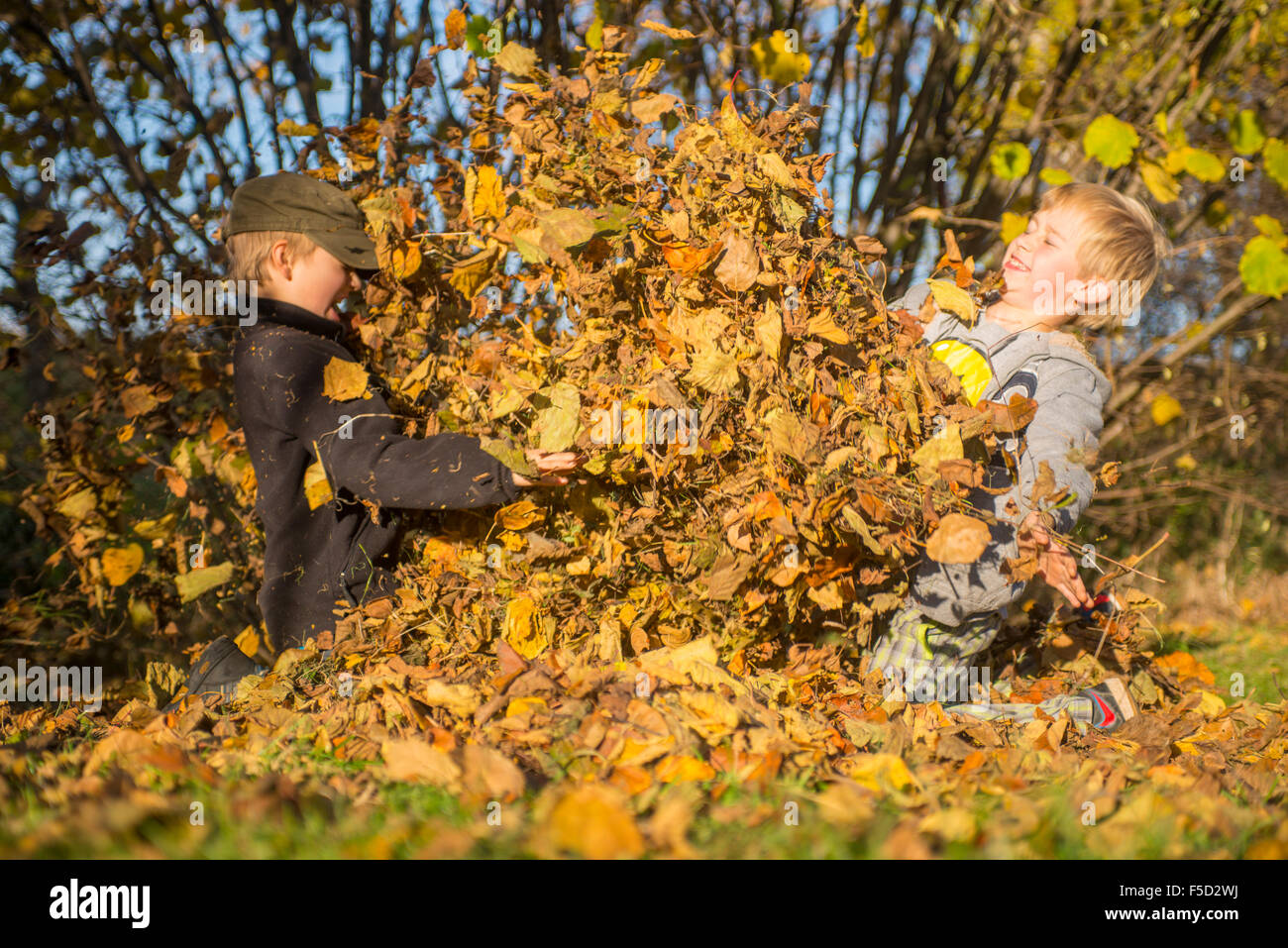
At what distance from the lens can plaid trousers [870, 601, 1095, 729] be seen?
2.49m

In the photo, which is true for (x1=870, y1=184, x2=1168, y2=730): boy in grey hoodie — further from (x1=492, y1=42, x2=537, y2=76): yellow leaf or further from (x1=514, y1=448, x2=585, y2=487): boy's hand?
Answer: (x1=492, y1=42, x2=537, y2=76): yellow leaf

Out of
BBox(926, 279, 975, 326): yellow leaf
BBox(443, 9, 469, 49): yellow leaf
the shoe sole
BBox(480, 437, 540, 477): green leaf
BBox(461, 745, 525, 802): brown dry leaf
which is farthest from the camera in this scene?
the shoe sole

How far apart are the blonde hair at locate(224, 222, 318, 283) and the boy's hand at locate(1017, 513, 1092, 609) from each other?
6.52ft

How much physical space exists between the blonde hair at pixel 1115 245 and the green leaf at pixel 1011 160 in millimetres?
649

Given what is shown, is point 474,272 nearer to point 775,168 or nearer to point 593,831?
point 775,168

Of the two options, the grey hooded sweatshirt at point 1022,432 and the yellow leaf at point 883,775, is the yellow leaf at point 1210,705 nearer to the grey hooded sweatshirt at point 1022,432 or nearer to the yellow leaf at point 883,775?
→ the grey hooded sweatshirt at point 1022,432

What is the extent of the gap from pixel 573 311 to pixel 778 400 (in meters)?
0.63

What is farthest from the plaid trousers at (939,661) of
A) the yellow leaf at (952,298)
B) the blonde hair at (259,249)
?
the blonde hair at (259,249)

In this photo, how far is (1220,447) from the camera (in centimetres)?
522

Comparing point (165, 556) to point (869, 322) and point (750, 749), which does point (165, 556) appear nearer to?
point (750, 749)

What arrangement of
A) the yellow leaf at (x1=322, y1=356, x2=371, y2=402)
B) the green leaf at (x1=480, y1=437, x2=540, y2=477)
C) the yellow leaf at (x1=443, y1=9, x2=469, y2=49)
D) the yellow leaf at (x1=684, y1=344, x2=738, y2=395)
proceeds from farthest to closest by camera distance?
the yellow leaf at (x1=443, y1=9, x2=469, y2=49)
the yellow leaf at (x1=322, y1=356, x2=371, y2=402)
the green leaf at (x1=480, y1=437, x2=540, y2=477)
the yellow leaf at (x1=684, y1=344, x2=738, y2=395)

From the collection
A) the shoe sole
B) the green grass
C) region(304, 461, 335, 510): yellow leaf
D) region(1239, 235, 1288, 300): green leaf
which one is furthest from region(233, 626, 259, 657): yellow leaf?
region(1239, 235, 1288, 300): green leaf

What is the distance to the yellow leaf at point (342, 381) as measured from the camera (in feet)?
7.28

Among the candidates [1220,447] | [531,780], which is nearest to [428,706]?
[531,780]
